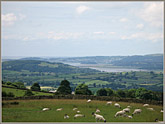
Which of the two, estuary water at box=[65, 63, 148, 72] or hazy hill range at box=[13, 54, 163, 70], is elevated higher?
hazy hill range at box=[13, 54, 163, 70]

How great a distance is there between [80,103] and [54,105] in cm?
176

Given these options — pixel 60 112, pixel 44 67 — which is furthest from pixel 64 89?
pixel 44 67

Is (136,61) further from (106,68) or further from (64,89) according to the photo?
(64,89)

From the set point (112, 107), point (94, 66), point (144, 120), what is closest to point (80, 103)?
point (112, 107)

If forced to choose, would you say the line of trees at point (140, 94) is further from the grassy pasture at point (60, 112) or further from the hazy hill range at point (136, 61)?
the hazy hill range at point (136, 61)

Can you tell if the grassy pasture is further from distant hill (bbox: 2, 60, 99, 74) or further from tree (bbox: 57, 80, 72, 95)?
distant hill (bbox: 2, 60, 99, 74)

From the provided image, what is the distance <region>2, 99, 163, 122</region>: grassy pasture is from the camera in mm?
11513

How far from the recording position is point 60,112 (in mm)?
12758

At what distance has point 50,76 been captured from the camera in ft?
288

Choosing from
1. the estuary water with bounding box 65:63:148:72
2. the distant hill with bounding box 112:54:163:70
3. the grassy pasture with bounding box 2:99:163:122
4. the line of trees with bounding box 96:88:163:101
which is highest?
the distant hill with bounding box 112:54:163:70

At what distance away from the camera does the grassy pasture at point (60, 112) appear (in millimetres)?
11513

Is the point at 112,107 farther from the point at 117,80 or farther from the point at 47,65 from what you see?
the point at 47,65

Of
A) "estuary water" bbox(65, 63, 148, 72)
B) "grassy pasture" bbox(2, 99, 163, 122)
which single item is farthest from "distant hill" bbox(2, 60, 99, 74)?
"grassy pasture" bbox(2, 99, 163, 122)

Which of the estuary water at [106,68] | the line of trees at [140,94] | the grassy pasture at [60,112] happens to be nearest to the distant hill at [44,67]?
the estuary water at [106,68]
